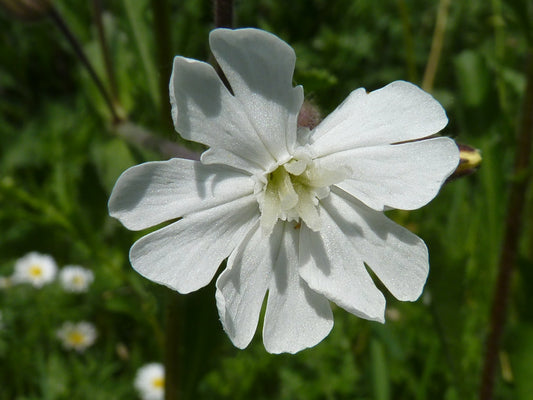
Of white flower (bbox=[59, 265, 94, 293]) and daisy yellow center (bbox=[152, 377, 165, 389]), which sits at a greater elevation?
white flower (bbox=[59, 265, 94, 293])

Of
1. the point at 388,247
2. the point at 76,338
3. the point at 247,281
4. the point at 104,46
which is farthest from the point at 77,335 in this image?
the point at 388,247

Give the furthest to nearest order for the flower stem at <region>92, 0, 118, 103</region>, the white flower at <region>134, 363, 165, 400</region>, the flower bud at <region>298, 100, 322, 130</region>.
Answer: the white flower at <region>134, 363, 165, 400</region>
the flower stem at <region>92, 0, 118, 103</region>
the flower bud at <region>298, 100, 322, 130</region>

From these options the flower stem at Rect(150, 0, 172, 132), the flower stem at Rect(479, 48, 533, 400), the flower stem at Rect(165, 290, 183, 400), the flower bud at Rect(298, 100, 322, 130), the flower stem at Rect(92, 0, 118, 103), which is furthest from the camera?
the flower stem at Rect(92, 0, 118, 103)

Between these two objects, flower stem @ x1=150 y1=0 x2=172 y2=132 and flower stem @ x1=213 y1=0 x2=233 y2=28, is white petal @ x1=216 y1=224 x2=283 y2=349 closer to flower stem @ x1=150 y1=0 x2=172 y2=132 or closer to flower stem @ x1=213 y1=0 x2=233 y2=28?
flower stem @ x1=213 y1=0 x2=233 y2=28

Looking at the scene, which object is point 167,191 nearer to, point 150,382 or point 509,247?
point 509,247

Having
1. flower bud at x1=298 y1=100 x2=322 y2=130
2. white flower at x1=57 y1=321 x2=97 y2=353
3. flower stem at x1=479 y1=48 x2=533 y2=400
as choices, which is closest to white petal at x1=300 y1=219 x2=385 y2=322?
flower bud at x1=298 y1=100 x2=322 y2=130

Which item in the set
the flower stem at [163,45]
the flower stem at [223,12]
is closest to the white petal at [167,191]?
the flower stem at [223,12]

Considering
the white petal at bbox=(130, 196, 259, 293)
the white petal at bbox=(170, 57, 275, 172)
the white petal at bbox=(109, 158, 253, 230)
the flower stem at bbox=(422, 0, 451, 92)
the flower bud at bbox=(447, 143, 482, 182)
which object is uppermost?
the white petal at bbox=(170, 57, 275, 172)

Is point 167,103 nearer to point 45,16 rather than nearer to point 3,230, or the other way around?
point 45,16
